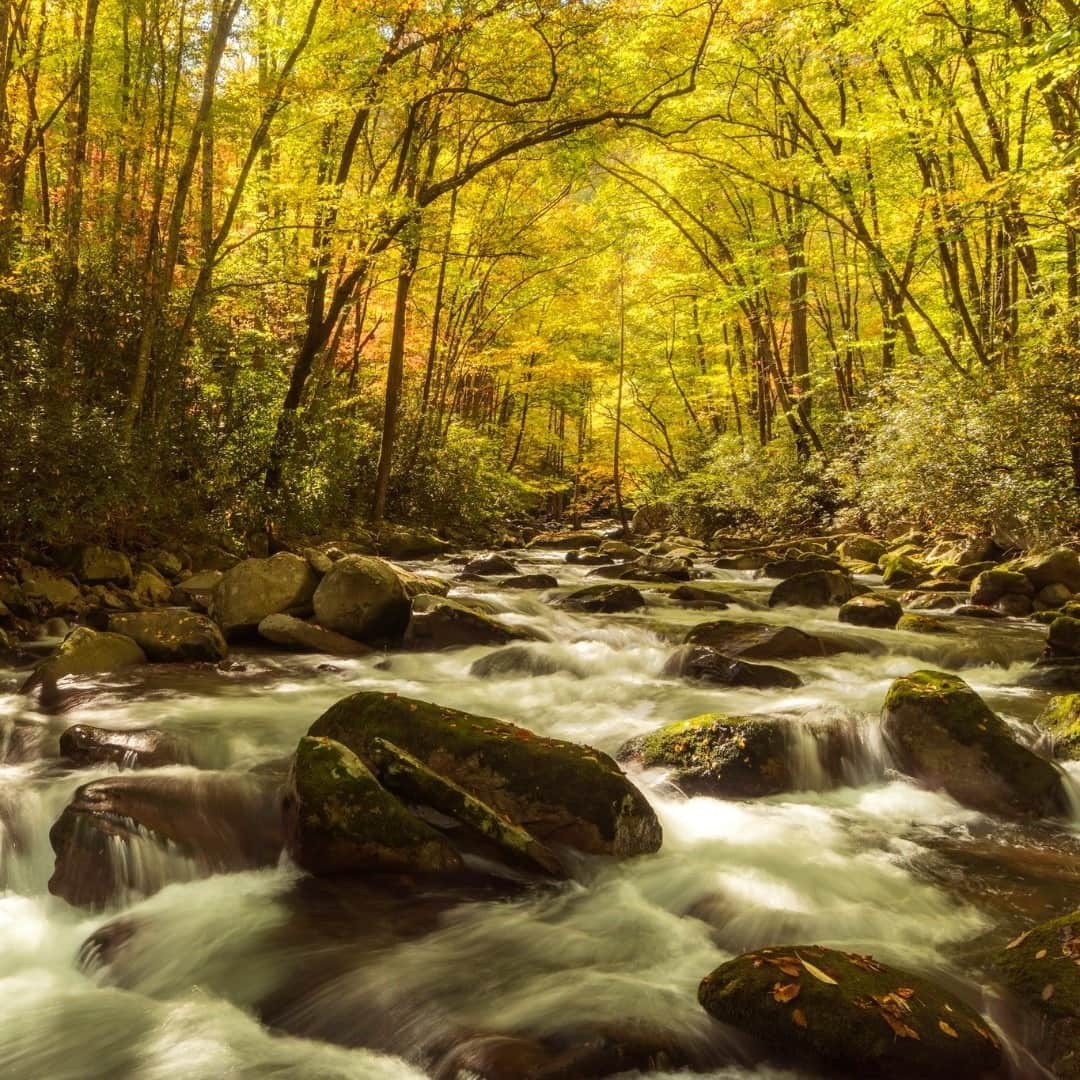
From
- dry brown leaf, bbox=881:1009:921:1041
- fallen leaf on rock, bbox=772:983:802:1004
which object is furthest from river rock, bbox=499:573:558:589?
dry brown leaf, bbox=881:1009:921:1041

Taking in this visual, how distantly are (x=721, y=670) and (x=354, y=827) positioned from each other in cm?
472

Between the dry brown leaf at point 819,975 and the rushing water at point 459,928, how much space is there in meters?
0.38

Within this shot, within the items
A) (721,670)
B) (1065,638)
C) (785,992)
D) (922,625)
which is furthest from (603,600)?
(785,992)

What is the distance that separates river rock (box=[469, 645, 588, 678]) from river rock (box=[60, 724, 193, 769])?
3367 mm

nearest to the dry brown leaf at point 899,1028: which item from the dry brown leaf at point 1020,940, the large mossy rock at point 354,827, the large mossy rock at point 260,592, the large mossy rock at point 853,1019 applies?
the large mossy rock at point 853,1019

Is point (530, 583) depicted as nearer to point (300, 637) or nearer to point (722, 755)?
point (300, 637)

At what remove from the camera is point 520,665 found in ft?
27.3

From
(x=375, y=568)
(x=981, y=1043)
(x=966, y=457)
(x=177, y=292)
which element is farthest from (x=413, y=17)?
(x=981, y=1043)

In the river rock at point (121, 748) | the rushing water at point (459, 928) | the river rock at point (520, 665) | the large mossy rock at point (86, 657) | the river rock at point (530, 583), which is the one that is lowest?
the rushing water at point (459, 928)

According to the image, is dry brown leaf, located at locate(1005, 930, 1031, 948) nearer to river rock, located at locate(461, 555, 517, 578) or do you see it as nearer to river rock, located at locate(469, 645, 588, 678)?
river rock, located at locate(469, 645, 588, 678)

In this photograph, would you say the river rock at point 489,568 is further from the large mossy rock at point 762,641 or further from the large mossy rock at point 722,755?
the large mossy rock at point 722,755

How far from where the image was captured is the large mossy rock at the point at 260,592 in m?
8.62

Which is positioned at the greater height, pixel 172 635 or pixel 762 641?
pixel 172 635

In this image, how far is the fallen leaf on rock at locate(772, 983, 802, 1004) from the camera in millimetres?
2852
